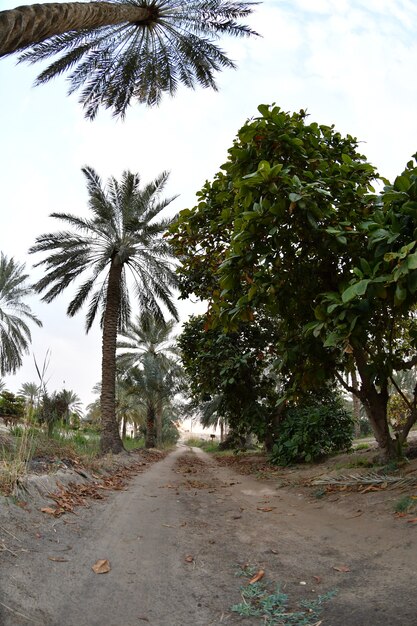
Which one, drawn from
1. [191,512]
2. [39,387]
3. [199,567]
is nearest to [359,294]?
[199,567]

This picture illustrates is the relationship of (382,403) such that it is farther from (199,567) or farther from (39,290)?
(39,290)

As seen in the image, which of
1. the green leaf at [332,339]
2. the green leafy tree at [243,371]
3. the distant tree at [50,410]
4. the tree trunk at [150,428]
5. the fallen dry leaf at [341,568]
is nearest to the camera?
the fallen dry leaf at [341,568]

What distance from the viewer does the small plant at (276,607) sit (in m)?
2.19

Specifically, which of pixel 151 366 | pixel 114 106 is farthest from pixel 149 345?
pixel 114 106

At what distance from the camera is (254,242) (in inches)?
171

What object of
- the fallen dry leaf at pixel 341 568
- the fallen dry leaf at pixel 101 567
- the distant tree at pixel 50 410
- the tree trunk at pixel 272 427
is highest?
the distant tree at pixel 50 410

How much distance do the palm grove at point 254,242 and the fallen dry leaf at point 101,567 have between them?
2.34 meters

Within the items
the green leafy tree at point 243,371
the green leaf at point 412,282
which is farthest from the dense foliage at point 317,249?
the green leafy tree at point 243,371

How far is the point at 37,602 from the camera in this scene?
2234mm

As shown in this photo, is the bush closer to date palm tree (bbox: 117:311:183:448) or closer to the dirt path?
the dirt path

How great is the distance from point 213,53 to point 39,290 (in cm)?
1004

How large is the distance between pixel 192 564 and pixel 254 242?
9.41ft

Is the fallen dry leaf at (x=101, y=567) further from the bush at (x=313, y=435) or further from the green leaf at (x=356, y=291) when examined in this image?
the bush at (x=313, y=435)

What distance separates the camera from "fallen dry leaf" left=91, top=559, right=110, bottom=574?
2796 millimetres
